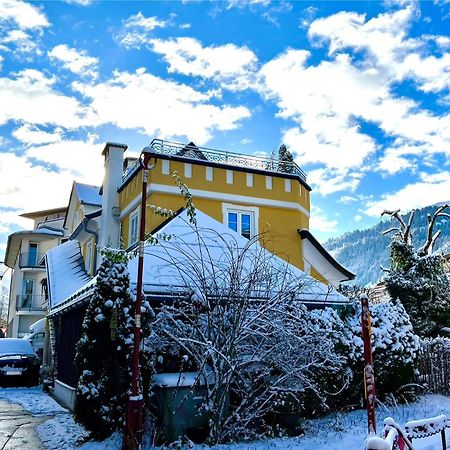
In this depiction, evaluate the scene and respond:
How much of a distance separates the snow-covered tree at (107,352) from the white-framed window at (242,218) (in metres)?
9.78

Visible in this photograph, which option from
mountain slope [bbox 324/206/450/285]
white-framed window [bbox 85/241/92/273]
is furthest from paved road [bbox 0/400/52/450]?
mountain slope [bbox 324/206/450/285]

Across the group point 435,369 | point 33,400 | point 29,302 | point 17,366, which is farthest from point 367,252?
point 33,400

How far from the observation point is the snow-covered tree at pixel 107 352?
7.98 m

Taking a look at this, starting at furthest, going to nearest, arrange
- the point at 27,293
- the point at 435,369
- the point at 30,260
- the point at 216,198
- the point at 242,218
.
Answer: the point at 30,260 < the point at 27,293 < the point at 242,218 < the point at 216,198 < the point at 435,369

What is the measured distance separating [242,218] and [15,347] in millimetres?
9994

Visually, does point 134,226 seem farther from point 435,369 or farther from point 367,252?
point 367,252

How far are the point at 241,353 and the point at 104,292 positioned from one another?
2.56 meters

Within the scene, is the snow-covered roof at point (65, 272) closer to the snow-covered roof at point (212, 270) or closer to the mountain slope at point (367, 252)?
the snow-covered roof at point (212, 270)

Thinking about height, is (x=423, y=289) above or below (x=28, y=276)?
below

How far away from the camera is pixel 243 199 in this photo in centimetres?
1855

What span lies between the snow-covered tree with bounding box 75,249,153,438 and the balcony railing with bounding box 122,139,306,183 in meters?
9.29

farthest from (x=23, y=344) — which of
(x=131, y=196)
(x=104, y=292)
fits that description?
(x=104, y=292)

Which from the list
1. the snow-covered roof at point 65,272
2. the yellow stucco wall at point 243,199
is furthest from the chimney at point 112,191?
the snow-covered roof at point 65,272

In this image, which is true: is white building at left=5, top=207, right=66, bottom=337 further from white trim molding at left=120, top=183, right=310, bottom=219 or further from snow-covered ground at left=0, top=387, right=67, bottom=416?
white trim molding at left=120, top=183, right=310, bottom=219
